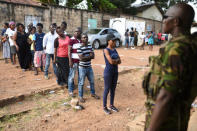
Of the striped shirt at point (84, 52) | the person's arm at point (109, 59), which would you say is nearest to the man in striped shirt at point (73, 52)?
the striped shirt at point (84, 52)

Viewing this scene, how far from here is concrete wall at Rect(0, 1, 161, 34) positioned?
11078 mm

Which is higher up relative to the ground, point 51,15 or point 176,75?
point 51,15

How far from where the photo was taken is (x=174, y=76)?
1.16 m

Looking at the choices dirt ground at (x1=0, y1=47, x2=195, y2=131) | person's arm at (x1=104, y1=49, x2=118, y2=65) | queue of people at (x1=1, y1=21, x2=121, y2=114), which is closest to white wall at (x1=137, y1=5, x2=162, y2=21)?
queue of people at (x1=1, y1=21, x2=121, y2=114)

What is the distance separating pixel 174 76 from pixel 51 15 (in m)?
13.5

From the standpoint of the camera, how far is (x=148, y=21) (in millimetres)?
24000

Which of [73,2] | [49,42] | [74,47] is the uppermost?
[73,2]

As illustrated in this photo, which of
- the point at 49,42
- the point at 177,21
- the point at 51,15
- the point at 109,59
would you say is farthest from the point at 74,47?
the point at 51,15

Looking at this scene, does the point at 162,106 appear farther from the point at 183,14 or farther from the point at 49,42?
the point at 49,42

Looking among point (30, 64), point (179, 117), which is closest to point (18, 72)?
point (30, 64)

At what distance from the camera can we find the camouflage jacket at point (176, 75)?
3.82 feet

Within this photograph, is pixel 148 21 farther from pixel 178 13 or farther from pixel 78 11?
pixel 178 13

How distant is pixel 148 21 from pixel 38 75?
20.6 metres

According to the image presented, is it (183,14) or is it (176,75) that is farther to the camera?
(183,14)
